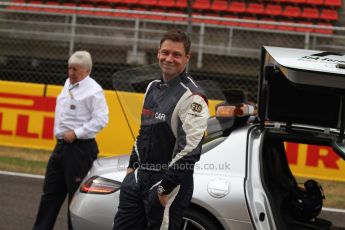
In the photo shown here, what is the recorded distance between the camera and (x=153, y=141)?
11.9 ft

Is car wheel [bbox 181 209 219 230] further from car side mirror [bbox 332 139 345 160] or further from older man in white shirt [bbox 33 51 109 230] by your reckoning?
older man in white shirt [bbox 33 51 109 230]

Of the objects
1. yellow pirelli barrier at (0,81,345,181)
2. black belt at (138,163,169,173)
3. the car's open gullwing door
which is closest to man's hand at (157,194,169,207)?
black belt at (138,163,169,173)

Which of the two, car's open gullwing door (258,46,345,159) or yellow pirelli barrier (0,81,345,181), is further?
yellow pirelli barrier (0,81,345,181)

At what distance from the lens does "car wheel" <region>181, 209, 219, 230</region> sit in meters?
4.30

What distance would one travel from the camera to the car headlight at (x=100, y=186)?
14.6ft

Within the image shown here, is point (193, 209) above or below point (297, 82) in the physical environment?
below

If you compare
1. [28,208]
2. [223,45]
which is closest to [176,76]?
[28,208]

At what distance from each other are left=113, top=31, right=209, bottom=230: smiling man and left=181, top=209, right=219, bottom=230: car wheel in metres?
0.64

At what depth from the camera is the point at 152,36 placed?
13375 millimetres

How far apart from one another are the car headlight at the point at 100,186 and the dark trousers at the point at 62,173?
78 cm

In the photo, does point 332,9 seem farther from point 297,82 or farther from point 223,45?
point 297,82

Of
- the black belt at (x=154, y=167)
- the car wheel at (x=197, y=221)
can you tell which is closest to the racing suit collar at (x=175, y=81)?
the black belt at (x=154, y=167)

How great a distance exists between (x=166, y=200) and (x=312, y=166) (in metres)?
5.99

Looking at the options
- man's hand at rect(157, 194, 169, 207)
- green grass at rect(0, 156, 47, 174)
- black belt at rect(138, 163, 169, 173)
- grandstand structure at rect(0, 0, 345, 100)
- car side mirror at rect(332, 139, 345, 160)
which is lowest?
green grass at rect(0, 156, 47, 174)
